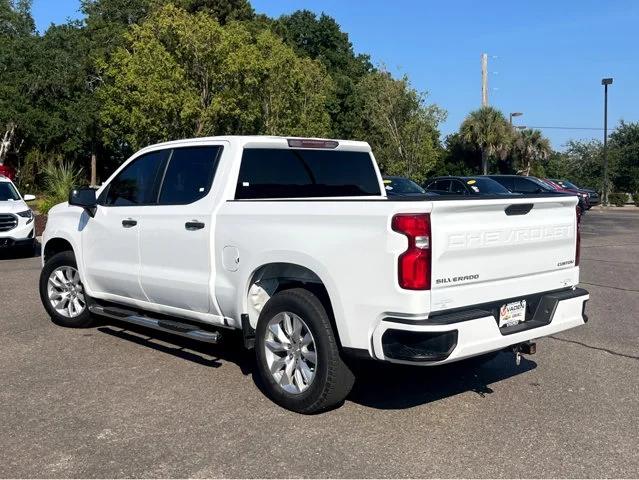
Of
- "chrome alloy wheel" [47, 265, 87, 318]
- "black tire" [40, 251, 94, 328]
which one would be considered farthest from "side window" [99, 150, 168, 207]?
"chrome alloy wheel" [47, 265, 87, 318]

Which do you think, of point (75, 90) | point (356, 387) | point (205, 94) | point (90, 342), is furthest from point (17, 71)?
point (356, 387)

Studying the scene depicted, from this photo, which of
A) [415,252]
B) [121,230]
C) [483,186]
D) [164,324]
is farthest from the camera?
[483,186]

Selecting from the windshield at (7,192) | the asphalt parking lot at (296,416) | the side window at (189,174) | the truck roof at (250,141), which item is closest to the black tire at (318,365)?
the asphalt parking lot at (296,416)

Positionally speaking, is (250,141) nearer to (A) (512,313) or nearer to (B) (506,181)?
(A) (512,313)

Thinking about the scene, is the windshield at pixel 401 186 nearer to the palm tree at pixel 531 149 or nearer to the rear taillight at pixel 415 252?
the rear taillight at pixel 415 252

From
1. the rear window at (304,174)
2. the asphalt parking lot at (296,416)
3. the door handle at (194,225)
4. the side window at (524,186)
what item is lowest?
the asphalt parking lot at (296,416)

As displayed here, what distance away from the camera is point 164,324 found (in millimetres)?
5781

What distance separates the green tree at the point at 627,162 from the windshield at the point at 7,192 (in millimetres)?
47613

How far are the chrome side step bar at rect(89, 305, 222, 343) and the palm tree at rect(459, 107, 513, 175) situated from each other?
40.4 m

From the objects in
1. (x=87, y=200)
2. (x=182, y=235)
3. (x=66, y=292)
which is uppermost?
(x=87, y=200)

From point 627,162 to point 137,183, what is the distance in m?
53.1

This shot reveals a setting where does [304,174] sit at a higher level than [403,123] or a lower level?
lower

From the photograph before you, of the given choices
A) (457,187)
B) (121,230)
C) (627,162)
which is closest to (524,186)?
(457,187)

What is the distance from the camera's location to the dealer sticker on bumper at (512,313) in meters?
4.62
